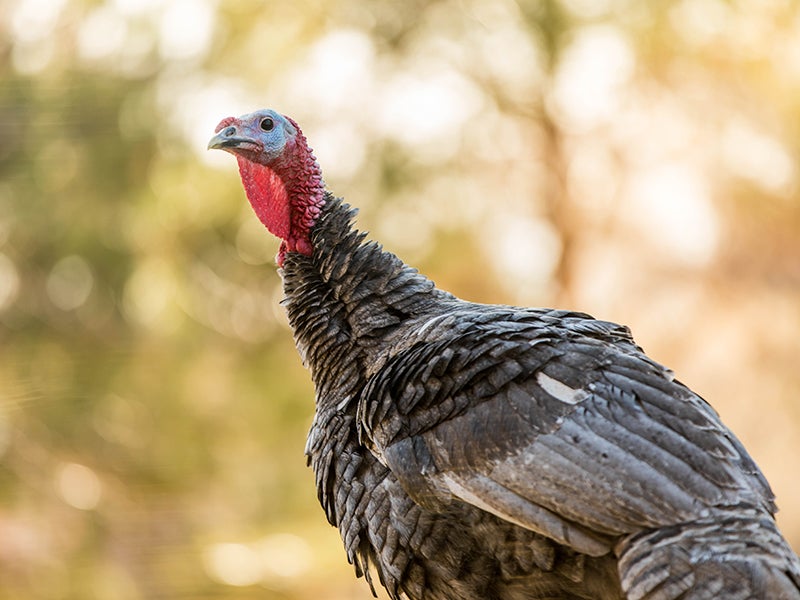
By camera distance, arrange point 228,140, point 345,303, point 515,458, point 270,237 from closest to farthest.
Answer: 1. point 515,458
2. point 345,303
3. point 228,140
4. point 270,237

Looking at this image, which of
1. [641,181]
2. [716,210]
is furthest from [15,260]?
[716,210]

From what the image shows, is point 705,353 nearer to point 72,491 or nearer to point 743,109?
point 743,109

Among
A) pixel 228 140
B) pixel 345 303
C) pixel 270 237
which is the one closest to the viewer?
pixel 345 303

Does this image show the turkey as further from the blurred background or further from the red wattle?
the blurred background

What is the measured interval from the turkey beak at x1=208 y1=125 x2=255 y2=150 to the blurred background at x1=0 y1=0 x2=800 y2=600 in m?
3.42

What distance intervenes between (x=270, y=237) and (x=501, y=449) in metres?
4.97

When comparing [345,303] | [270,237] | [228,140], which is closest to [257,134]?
[228,140]

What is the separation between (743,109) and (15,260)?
545 cm

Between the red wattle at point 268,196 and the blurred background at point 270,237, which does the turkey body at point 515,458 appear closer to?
the red wattle at point 268,196

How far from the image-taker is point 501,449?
2367mm

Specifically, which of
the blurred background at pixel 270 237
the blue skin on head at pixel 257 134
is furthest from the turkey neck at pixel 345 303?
the blurred background at pixel 270 237

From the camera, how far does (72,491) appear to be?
7.14 metres

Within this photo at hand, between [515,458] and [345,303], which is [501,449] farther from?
[345,303]

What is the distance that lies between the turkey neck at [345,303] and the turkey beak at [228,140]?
1.11 feet
